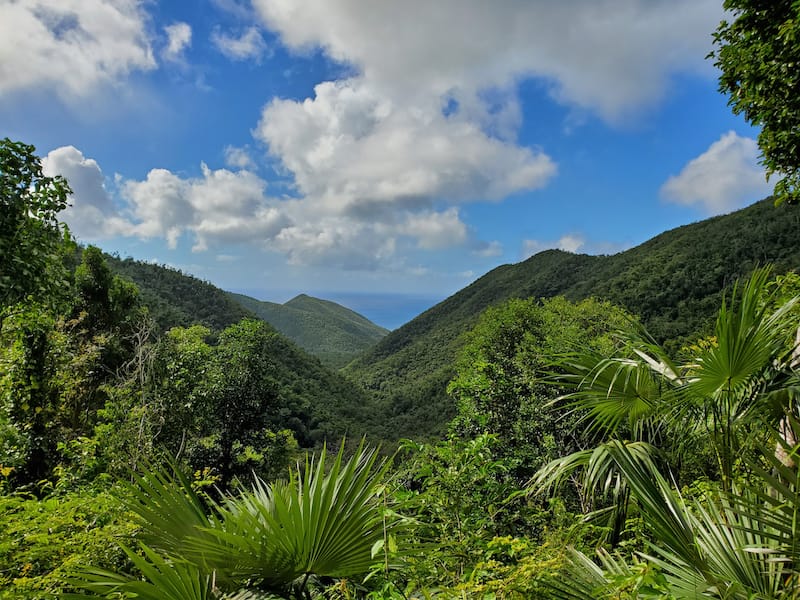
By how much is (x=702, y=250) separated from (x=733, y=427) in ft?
147

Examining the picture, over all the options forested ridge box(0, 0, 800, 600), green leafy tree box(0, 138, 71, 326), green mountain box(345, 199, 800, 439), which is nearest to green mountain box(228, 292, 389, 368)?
green mountain box(345, 199, 800, 439)

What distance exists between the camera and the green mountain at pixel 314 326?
137 metres

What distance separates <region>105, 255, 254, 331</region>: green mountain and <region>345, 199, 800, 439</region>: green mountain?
2260 centimetres

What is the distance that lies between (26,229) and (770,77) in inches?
297

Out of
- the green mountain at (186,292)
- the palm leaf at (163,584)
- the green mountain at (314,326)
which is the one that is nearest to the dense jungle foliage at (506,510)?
the palm leaf at (163,584)

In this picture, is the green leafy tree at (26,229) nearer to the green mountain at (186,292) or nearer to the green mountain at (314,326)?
the green mountain at (186,292)

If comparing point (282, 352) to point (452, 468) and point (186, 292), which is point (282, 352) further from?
point (452, 468)

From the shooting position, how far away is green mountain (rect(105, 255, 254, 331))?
150 feet

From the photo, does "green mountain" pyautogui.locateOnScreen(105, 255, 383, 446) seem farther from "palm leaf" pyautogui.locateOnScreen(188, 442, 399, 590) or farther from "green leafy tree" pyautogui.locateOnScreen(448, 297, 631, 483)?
"palm leaf" pyautogui.locateOnScreen(188, 442, 399, 590)

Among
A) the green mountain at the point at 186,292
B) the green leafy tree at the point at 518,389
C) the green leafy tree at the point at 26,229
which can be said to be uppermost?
the green mountain at the point at 186,292

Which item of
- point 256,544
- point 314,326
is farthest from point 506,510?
point 314,326

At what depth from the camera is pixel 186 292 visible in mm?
51219

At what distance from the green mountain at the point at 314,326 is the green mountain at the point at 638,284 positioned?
52885 millimetres

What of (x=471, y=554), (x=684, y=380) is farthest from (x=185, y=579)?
(x=684, y=380)
